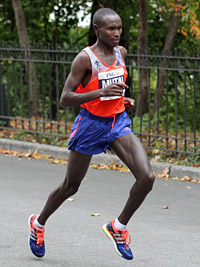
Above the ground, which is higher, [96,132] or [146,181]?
[96,132]

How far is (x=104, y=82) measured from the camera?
4953mm

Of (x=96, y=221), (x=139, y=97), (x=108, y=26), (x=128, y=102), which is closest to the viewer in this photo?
(x=108, y=26)

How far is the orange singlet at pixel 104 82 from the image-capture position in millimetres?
4930

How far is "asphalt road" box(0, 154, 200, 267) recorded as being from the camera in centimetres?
527

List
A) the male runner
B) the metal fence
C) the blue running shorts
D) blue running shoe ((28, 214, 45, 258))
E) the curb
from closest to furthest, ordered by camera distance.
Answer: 1. the male runner
2. the blue running shorts
3. blue running shoe ((28, 214, 45, 258))
4. the curb
5. the metal fence

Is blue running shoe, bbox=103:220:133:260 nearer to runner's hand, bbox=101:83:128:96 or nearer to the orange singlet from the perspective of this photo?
the orange singlet

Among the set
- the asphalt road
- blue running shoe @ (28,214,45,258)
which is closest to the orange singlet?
blue running shoe @ (28,214,45,258)

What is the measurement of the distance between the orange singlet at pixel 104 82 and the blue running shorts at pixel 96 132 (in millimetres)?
52

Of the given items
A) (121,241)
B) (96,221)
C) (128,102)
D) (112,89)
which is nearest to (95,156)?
(96,221)

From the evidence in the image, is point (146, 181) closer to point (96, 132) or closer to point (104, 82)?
point (96, 132)

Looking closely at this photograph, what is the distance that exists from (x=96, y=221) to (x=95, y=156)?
10.2 feet

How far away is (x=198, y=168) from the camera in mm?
8547

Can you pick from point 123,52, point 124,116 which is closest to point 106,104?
point 124,116

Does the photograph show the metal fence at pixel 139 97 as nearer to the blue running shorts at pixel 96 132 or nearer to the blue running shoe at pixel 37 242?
the blue running shorts at pixel 96 132
